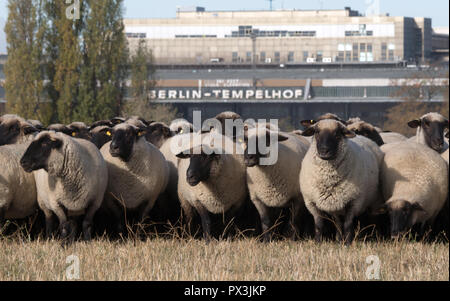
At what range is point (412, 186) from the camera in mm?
12180

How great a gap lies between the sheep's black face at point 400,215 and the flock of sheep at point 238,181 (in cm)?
1

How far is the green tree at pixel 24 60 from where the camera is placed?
45.6 metres

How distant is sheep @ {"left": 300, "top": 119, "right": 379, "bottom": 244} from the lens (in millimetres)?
12062

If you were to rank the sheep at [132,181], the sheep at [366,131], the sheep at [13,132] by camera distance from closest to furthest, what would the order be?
1. the sheep at [132,181]
2. the sheep at [13,132]
3. the sheep at [366,131]

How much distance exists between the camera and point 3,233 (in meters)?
13.0

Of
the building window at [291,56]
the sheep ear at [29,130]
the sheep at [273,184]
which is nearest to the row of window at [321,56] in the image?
the building window at [291,56]

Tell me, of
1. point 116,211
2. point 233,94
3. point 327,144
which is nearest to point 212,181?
point 116,211

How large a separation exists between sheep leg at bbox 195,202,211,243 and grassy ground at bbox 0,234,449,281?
239 millimetres

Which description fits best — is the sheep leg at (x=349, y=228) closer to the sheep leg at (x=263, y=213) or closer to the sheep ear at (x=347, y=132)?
the sheep ear at (x=347, y=132)

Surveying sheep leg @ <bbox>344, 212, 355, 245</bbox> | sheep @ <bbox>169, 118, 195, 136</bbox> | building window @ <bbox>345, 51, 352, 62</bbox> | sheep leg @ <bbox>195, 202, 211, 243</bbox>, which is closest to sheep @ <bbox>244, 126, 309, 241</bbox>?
sheep leg @ <bbox>195, 202, 211, 243</bbox>

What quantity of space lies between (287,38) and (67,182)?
5307 inches

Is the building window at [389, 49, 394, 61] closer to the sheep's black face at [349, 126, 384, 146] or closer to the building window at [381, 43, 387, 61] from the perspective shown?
the building window at [381, 43, 387, 61]

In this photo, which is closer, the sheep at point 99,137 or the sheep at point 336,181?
the sheep at point 336,181
